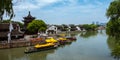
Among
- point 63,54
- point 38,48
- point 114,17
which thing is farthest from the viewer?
point 38,48

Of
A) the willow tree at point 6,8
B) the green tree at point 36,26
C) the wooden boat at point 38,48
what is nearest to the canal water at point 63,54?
the wooden boat at point 38,48

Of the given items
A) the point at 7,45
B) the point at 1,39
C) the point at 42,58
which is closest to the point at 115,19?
the point at 42,58

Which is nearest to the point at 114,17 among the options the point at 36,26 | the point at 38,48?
the point at 38,48

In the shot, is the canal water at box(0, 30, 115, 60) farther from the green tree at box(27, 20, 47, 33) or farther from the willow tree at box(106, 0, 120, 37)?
the green tree at box(27, 20, 47, 33)

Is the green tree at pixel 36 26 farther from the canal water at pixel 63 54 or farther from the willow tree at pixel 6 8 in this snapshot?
the willow tree at pixel 6 8

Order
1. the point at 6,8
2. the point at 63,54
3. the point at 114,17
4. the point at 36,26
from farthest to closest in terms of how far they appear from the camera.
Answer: the point at 36,26 < the point at 63,54 < the point at 114,17 < the point at 6,8

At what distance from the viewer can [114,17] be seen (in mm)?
21516

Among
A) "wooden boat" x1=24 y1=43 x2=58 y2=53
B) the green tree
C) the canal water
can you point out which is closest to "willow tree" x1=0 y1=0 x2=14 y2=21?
the canal water

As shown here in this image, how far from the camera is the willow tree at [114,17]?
67.8 ft

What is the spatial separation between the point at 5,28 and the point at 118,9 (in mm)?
32569

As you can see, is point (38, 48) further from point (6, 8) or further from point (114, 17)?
point (6, 8)

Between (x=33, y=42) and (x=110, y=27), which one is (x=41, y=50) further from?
(x=110, y=27)

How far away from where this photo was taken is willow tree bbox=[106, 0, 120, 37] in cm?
2067

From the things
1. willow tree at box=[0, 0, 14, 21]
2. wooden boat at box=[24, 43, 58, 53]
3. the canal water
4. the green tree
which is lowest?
the canal water
